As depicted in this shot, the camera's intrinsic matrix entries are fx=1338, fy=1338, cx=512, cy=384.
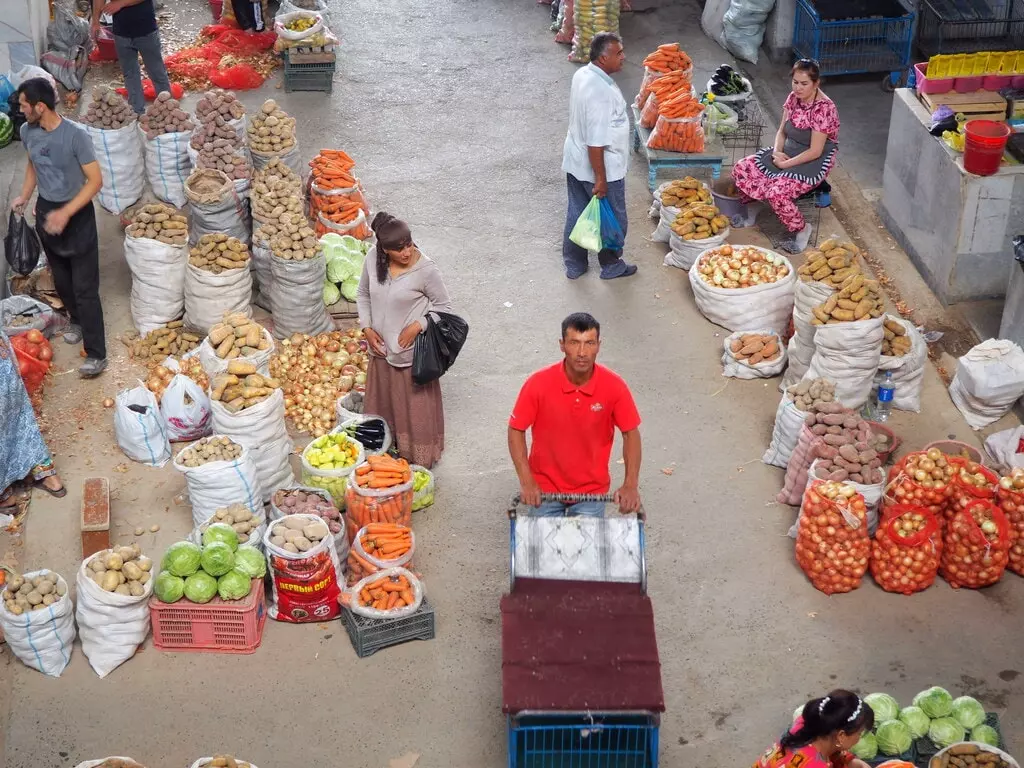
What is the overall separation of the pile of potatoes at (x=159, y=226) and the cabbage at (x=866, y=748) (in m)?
5.94

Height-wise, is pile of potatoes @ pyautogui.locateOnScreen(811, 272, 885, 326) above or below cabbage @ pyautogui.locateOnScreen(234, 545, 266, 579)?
above

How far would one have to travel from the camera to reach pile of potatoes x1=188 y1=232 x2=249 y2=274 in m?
9.64

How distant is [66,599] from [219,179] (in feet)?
14.0

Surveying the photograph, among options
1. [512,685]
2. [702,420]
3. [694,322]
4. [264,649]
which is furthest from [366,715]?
[694,322]

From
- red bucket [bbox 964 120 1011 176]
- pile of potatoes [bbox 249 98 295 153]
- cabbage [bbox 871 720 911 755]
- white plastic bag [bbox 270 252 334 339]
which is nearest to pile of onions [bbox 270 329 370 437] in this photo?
white plastic bag [bbox 270 252 334 339]

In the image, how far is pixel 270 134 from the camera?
11.3 meters

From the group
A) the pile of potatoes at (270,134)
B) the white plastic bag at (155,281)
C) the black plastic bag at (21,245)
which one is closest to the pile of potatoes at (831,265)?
the white plastic bag at (155,281)

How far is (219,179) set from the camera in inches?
409

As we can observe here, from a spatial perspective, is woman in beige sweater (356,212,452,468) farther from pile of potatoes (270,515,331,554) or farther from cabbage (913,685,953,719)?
cabbage (913,685,953,719)

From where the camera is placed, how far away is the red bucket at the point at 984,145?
32.3 feet

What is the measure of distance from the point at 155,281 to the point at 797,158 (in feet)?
16.7

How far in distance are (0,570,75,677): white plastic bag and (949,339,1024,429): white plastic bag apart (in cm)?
594

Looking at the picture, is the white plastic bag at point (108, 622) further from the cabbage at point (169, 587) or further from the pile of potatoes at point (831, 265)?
the pile of potatoes at point (831, 265)

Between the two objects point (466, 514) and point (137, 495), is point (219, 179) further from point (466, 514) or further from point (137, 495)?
point (466, 514)
